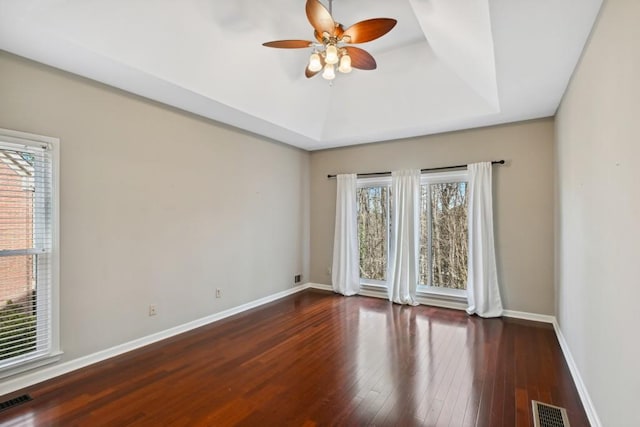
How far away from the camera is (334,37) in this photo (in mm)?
2516

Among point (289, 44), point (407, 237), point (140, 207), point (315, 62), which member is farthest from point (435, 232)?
point (140, 207)

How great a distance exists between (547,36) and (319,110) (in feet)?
9.43

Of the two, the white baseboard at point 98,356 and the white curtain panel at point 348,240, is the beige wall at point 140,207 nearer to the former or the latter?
the white baseboard at point 98,356

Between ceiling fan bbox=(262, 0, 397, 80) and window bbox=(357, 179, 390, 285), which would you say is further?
window bbox=(357, 179, 390, 285)

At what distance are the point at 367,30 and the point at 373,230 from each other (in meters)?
3.36

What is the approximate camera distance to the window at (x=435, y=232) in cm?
454

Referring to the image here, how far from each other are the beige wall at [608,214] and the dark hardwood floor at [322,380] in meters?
0.56

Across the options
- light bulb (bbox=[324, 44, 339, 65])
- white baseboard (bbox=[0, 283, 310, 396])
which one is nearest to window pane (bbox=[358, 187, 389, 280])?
white baseboard (bbox=[0, 283, 310, 396])

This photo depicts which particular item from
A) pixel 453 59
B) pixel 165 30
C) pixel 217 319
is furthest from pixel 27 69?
pixel 453 59

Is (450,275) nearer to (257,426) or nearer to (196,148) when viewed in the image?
(257,426)

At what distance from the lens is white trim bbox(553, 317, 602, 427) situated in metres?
2.00

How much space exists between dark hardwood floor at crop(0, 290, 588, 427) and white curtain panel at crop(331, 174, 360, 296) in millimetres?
1387

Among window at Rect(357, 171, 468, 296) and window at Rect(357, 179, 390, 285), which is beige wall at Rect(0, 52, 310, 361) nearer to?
window at Rect(357, 179, 390, 285)

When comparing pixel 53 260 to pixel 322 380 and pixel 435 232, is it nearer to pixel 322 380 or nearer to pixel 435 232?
pixel 322 380
